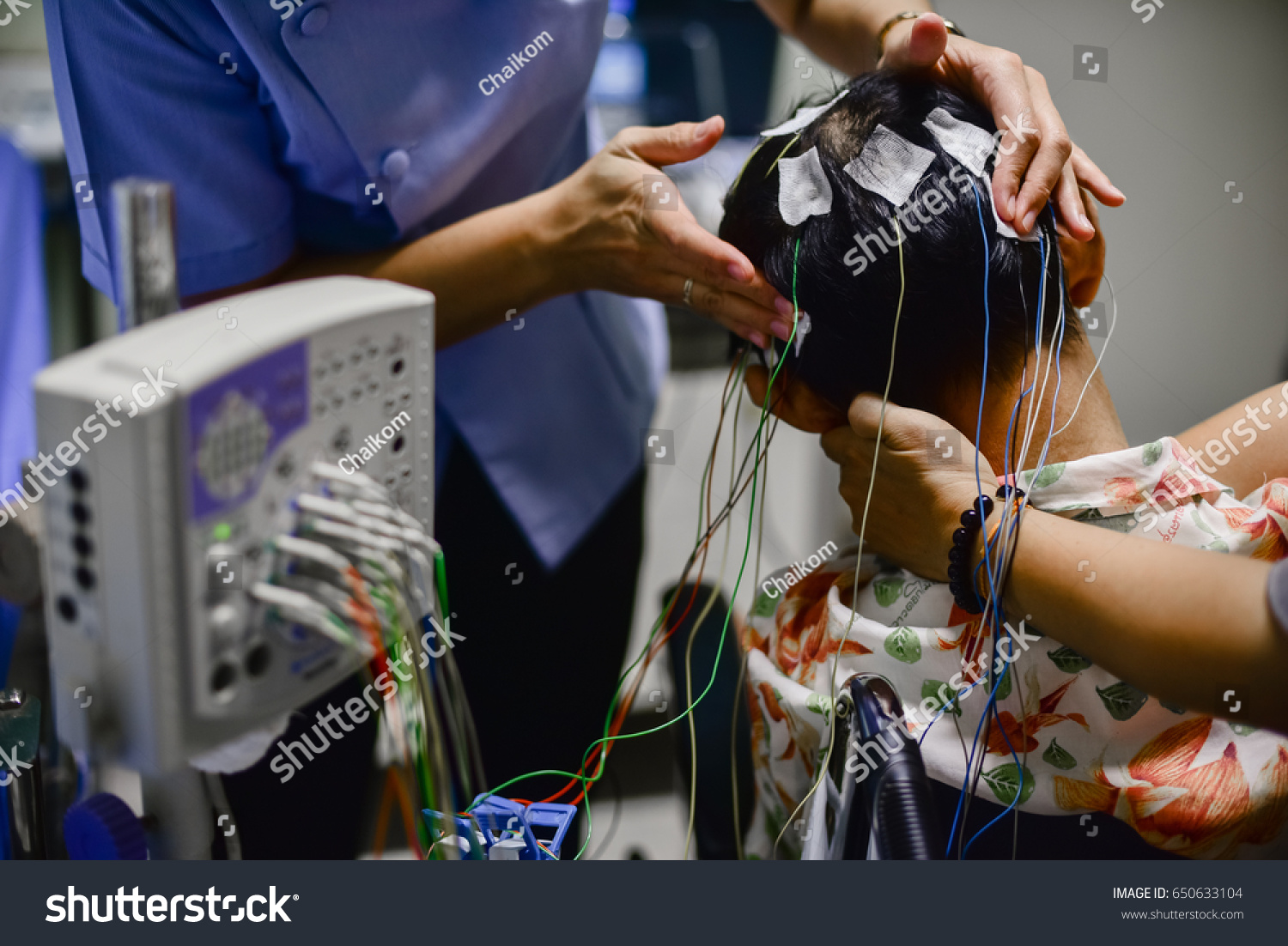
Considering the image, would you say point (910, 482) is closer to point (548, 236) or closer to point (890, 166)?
point (890, 166)

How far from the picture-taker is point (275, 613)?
53 centimetres

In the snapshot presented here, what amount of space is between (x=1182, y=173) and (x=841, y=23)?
386mm

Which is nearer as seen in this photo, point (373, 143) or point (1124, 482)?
point (1124, 482)

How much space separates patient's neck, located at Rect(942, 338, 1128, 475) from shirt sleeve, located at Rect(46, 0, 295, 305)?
0.64m

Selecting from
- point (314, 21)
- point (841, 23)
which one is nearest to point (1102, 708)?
point (841, 23)

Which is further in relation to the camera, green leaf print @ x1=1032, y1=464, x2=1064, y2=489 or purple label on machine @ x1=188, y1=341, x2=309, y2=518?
green leaf print @ x1=1032, y1=464, x2=1064, y2=489

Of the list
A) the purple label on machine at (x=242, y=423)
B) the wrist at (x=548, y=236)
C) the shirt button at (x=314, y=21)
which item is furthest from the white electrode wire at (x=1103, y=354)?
the shirt button at (x=314, y=21)

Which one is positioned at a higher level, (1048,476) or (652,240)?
(652,240)

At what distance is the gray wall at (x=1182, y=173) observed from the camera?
877mm

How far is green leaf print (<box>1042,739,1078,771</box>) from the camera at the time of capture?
2.32 feet

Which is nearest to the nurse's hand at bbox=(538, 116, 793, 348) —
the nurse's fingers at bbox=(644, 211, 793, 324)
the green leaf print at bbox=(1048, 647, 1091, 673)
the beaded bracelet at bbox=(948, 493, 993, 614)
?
the nurse's fingers at bbox=(644, 211, 793, 324)

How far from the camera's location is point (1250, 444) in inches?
33.0

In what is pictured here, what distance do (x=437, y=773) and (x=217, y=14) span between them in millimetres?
637

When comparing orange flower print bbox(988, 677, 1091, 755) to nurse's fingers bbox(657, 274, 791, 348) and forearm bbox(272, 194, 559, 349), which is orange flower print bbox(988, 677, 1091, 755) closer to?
nurse's fingers bbox(657, 274, 791, 348)
